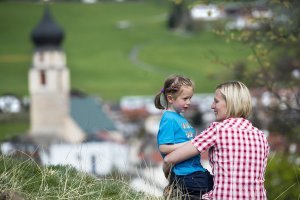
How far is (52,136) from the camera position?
7988cm

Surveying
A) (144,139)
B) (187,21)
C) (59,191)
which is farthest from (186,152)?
(187,21)

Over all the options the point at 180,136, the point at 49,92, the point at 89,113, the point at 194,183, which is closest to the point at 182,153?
the point at 180,136

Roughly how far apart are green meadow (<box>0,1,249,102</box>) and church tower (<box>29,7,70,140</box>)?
4.08 m

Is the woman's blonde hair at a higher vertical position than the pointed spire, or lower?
higher

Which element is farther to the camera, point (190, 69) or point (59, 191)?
point (190, 69)

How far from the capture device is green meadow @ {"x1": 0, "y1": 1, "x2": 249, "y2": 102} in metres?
98.9

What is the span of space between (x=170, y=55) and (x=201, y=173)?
109m

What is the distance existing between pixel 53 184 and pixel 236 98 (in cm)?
142

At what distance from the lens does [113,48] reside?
386 ft

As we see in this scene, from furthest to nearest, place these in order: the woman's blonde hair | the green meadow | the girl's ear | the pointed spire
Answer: the green meadow, the pointed spire, the girl's ear, the woman's blonde hair

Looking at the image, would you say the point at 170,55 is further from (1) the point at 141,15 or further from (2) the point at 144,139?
(2) the point at 144,139

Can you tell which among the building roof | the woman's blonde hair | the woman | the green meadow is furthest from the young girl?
the green meadow

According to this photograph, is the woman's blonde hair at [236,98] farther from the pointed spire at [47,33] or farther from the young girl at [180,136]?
the pointed spire at [47,33]

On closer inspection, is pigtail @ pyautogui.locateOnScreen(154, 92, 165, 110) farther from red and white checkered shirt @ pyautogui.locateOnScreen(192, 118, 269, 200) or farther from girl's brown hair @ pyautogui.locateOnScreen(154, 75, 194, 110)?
red and white checkered shirt @ pyautogui.locateOnScreen(192, 118, 269, 200)
